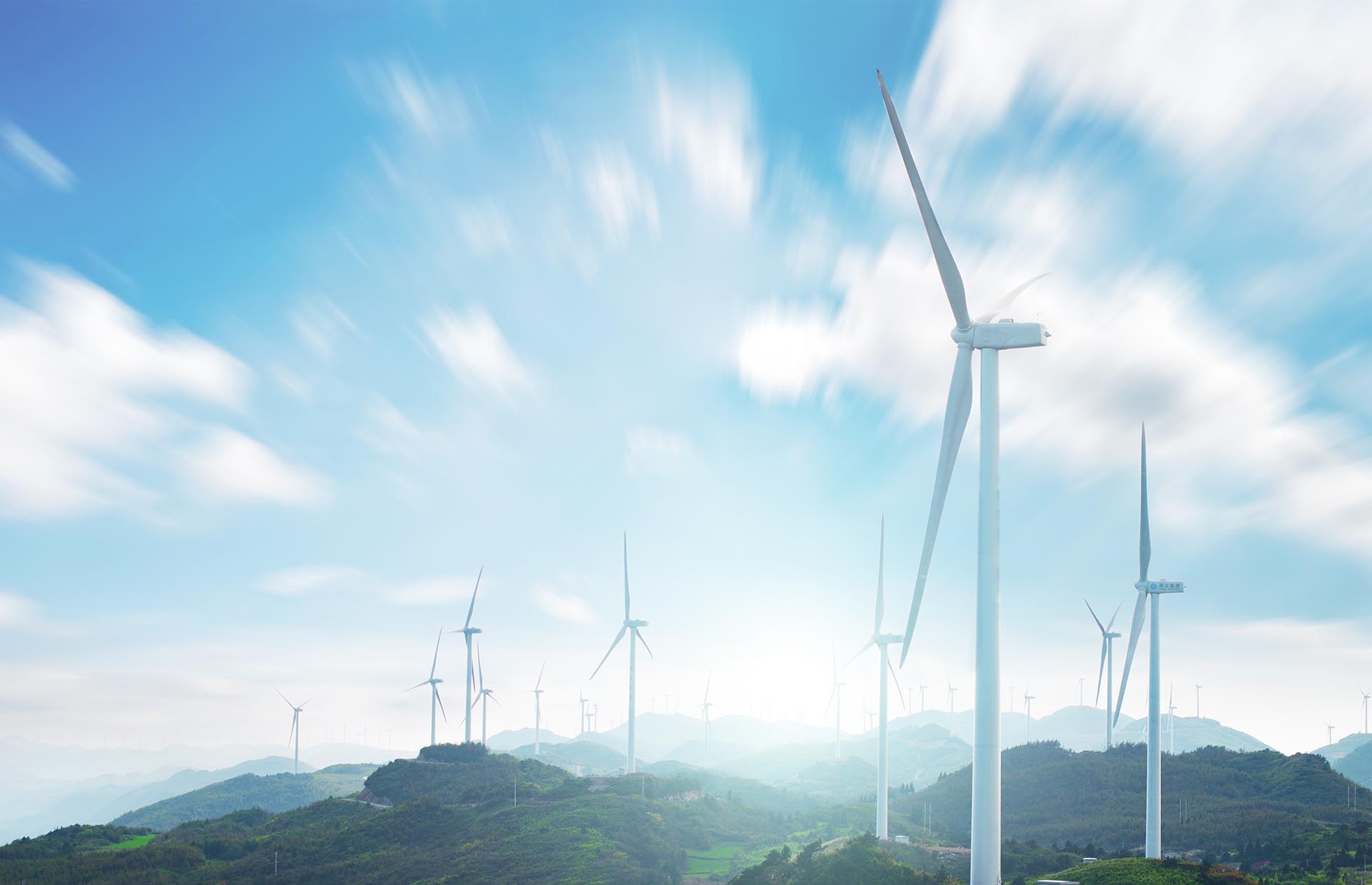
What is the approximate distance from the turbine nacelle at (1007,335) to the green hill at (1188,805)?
10487 cm

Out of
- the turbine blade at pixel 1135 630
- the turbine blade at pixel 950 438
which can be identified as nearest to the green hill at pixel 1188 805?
the turbine blade at pixel 1135 630

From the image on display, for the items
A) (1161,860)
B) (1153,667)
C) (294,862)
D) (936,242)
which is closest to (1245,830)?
(1153,667)

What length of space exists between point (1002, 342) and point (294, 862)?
119 meters

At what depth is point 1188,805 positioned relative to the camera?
16200cm

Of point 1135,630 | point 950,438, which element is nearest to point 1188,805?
point 1135,630

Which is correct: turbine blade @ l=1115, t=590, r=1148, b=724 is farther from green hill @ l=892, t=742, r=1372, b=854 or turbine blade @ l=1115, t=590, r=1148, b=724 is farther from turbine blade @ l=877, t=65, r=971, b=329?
turbine blade @ l=877, t=65, r=971, b=329

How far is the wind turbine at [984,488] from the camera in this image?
158 feet

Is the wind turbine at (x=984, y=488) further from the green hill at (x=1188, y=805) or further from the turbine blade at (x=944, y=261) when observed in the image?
the green hill at (x=1188, y=805)

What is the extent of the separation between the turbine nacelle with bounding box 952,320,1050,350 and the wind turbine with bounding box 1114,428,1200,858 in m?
61.3

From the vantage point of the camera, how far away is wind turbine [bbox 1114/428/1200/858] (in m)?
96.7

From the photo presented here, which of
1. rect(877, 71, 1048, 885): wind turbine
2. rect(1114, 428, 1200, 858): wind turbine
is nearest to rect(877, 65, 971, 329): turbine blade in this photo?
rect(877, 71, 1048, 885): wind turbine

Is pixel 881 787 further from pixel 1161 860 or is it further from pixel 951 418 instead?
pixel 951 418

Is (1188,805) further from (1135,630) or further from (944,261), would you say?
(944,261)

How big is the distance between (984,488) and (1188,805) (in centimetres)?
14680
